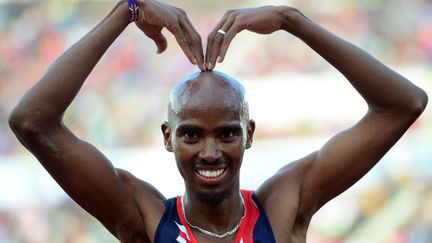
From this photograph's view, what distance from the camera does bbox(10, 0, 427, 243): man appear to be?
346 centimetres

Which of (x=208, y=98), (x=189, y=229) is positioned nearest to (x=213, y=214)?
(x=189, y=229)

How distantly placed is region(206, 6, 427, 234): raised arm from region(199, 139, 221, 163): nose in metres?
0.33

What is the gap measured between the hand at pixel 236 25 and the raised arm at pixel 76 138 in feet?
0.18

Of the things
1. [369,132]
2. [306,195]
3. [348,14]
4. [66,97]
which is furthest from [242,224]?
[348,14]

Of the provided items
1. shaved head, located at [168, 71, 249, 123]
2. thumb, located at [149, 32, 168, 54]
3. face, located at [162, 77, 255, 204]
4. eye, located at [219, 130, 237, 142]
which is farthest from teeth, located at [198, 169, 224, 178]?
thumb, located at [149, 32, 168, 54]

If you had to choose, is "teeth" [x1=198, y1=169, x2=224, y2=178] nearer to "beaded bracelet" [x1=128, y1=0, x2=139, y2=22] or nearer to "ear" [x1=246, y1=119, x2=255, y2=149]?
"ear" [x1=246, y1=119, x2=255, y2=149]

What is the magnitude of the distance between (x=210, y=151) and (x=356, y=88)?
68 centimetres

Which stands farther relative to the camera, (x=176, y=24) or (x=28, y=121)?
(x=176, y=24)

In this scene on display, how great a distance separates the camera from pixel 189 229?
12.1 feet

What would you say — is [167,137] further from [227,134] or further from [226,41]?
[226,41]

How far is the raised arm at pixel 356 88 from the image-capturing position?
359cm

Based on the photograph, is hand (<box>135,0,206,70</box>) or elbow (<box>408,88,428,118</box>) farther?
elbow (<box>408,88,428,118</box>)

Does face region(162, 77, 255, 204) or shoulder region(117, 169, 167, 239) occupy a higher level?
face region(162, 77, 255, 204)

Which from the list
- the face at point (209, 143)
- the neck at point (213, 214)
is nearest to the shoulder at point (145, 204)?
the neck at point (213, 214)
